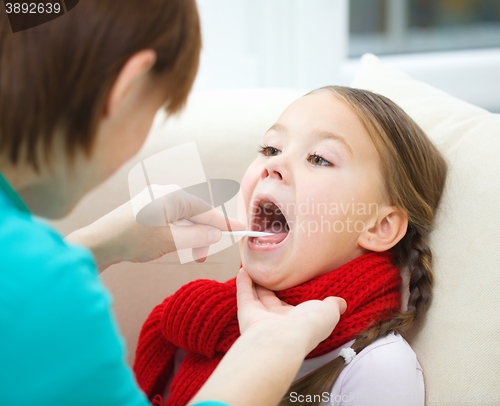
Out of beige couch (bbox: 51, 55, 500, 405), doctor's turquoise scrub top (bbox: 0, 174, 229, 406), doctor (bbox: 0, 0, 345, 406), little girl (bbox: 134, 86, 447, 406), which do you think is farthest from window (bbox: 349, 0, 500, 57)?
doctor's turquoise scrub top (bbox: 0, 174, 229, 406)

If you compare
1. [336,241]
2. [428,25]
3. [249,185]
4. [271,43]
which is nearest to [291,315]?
[336,241]

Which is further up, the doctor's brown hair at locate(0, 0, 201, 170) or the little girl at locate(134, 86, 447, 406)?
the doctor's brown hair at locate(0, 0, 201, 170)

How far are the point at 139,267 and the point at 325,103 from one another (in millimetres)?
607

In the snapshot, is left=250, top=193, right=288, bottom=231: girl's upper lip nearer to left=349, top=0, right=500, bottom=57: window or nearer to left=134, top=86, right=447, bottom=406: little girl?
left=134, top=86, right=447, bottom=406: little girl

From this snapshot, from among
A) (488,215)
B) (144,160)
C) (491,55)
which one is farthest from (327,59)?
(488,215)

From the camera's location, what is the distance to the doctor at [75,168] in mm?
413

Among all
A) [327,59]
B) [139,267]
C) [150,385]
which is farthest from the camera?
[327,59]

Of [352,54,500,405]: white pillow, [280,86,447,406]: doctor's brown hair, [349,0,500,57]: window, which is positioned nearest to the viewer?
[352,54,500,405]: white pillow

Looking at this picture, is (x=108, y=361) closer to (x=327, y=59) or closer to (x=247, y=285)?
(x=247, y=285)

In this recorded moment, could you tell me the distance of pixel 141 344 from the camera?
1.03m

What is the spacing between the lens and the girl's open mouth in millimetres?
898

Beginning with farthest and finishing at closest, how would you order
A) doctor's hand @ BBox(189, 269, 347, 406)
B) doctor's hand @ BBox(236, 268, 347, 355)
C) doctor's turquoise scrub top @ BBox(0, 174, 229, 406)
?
1. doctor's hand @ BBox(236, 268, 347, 355)
2. doctor's hand @ BBox(189, 269, 347, 406)
3. doctor's turquoise scrub top @ BBox(0, 174, 229, 406)

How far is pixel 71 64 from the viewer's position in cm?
46

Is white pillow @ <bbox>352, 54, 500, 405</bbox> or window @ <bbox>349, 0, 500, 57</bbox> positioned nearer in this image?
white pillow @ <bbox>352, 54, 500, 405</bbox>
